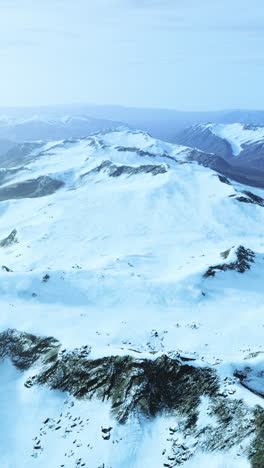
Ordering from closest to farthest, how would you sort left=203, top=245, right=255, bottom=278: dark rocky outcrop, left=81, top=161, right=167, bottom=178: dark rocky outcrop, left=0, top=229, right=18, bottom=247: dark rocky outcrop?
left=203, top=245, right=255, bottom=278: dark rocky outcrop, left=0, top=229, right=18, bottom=247: dark rocky outcrop, left=81, top=161, right=167, bottom=178: dark rocky outcrop

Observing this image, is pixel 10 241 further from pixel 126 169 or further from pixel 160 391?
pixel 126 169

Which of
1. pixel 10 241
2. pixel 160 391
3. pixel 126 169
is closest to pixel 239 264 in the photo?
pixel 160 391

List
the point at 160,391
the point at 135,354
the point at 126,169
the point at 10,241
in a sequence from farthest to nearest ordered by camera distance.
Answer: the point at 126,169 → the point at 10,241 → the point at 135,354 → the point at 160,391

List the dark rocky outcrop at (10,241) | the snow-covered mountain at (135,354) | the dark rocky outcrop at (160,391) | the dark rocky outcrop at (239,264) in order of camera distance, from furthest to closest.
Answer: the dark rocky outcrop at (10,241) → the dark rocky outcrop at (239,264) → the snow-covered mountain at (135,354) → the dark rocky outcrop at (160,391)

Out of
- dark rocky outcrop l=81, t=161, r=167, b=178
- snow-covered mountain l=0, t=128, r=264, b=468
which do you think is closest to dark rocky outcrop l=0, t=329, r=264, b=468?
snow-covered mountain l=0, t=128, r=264, b=468

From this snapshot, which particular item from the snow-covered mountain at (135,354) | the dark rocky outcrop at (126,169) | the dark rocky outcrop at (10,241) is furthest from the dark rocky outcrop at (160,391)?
the dark rocky outcrop at (126,169)

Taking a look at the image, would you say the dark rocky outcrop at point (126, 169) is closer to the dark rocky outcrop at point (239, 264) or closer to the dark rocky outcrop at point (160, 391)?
the dark rocky outcrop at point (239, 264)

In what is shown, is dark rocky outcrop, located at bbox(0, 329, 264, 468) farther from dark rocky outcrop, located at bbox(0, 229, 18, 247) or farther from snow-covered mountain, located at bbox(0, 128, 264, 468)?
dark rocky outcrop, located at bbox(0, 229, 18, 247)

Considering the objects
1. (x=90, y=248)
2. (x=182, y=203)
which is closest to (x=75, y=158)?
(x=182, y=203)
